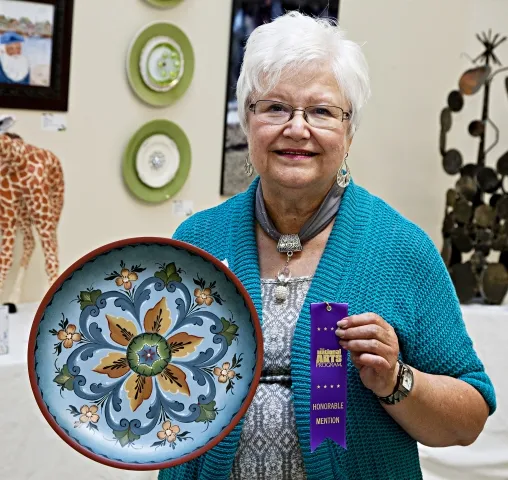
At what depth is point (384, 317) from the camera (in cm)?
140

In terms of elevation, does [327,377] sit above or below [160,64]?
below

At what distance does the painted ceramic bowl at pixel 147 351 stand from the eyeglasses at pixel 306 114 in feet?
0.94

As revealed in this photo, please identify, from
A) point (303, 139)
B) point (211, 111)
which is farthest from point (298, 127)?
point (211, 111)

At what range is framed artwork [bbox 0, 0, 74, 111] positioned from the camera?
2738mm

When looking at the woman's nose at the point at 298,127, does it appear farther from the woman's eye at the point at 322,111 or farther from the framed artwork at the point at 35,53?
the framed artwork at the point at 35,53

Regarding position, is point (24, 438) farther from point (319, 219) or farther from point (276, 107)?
point (276, 107)

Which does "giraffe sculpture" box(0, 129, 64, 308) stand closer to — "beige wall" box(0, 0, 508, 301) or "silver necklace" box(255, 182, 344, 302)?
"beige wall" box(0, 0, 508, 301)

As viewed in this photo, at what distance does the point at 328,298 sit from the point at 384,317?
0.10 metres

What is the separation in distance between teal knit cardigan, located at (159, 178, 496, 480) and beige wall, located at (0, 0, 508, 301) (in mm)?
1675

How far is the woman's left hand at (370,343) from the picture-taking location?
1236 mm

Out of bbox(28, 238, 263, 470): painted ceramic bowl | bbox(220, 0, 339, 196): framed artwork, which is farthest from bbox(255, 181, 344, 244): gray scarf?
bbox(220, 0, 339, 196): framed artwork

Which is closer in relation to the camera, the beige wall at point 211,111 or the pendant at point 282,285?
the pendant at point 282,285

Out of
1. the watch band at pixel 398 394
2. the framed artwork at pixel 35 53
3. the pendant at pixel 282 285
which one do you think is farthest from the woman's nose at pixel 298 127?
the framed artwork at pixel 35 53

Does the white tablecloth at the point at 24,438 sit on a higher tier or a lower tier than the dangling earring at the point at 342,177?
lower
